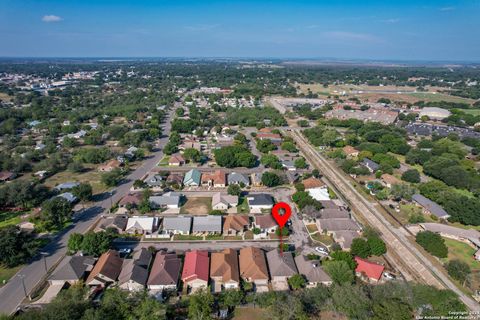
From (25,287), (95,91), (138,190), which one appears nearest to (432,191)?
(138,190)

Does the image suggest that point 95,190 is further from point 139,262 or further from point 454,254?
point 454,254

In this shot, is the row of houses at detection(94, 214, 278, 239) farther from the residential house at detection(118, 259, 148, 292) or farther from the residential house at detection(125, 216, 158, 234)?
the residential house at detection(118, 259, 148, 292)

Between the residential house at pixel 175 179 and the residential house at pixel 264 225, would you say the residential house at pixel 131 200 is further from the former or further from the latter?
the residential house at pixel 264 225

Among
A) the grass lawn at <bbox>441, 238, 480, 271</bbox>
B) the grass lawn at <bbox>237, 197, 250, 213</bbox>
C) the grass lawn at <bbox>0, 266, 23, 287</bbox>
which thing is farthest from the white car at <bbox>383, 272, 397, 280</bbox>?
the grass lawn at <bbox>0, 266, 23, 287</bbox>

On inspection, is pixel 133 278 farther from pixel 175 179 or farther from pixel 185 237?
pixel 175 179

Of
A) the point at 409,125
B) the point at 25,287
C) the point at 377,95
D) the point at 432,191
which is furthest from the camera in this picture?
the point at 377,95
